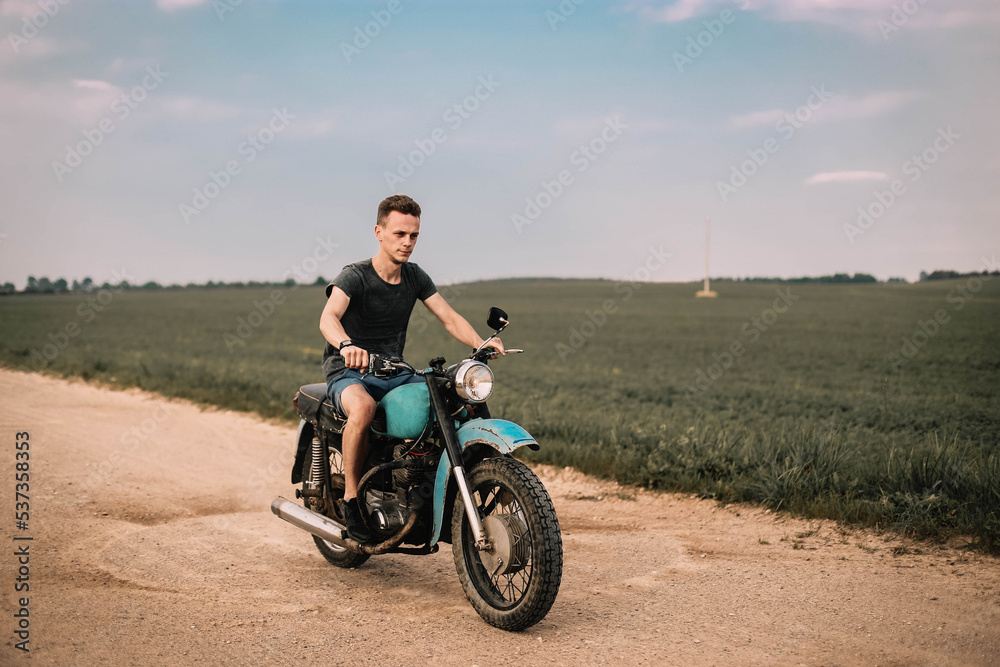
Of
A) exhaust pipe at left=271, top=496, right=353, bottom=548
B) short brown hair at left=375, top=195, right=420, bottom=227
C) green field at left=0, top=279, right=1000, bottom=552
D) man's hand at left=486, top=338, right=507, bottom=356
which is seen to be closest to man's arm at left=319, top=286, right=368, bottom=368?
short brown hair at left=375, top=195, right=420, bottom=227

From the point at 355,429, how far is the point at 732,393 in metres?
12.2

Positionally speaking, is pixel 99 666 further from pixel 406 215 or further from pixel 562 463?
pixel 562 463

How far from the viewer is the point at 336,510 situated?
198 inches

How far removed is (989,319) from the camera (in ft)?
119

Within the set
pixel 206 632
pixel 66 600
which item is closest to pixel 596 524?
pixel 206 632

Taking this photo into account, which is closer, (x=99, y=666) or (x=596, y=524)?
(x=99, y=666)

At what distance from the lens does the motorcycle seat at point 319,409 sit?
191 inches

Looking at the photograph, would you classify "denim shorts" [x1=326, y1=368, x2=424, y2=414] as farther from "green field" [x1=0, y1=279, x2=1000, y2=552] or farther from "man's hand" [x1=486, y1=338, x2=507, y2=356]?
"green field" [x1=0, y1=279, x2=1000, y2=552]

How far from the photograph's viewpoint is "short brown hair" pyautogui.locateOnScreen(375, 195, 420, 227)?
15.0 ft

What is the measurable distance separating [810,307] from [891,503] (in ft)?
168

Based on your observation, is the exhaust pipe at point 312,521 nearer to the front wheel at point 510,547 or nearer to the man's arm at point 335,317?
the front wheel at point 510,547

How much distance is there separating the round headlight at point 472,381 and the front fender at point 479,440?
18 cm

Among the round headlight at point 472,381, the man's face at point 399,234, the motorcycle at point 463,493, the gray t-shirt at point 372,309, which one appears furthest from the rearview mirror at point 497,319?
the man's face at point 399,234

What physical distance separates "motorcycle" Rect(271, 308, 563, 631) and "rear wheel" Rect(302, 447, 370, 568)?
18cm
